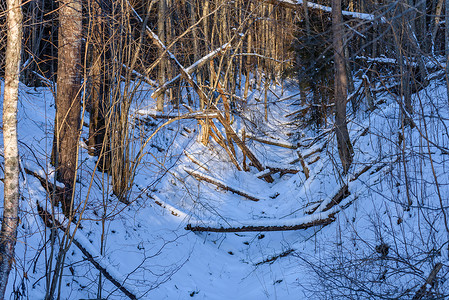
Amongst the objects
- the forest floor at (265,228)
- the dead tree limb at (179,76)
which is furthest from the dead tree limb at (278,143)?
the dead tree limb at (179,76)

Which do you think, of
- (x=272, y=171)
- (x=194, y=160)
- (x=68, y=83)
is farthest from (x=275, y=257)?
(x=272, y=171)

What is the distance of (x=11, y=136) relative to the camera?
13.7 ft

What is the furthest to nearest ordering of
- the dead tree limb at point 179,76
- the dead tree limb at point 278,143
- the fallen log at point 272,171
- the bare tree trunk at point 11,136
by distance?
the dead tree limb at point 278,143, the fallen log at point 272,171, the dead tree limb at point 179,76, the bare tree trunk at point 11,136

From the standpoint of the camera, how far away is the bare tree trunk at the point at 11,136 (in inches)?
161

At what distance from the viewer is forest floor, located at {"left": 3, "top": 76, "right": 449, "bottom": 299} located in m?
4.56

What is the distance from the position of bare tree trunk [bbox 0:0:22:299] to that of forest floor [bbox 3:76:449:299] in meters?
0.30

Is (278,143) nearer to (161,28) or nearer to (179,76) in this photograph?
(179,76)

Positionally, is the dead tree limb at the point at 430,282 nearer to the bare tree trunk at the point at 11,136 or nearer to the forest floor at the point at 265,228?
the forest floor at the point at 265,228

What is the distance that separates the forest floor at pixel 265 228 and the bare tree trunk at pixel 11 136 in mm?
302

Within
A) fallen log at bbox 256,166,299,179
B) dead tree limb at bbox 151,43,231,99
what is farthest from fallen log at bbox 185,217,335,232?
fallen log at bbox 256,166,299,179

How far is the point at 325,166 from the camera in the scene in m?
9.38

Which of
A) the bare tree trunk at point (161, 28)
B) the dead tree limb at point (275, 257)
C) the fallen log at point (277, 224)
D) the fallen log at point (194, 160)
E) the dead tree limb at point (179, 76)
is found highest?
the bare tree trunk at point (161, 28)

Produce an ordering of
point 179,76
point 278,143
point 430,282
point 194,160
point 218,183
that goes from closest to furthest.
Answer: point 430,282
point 179,76
point 218,183
point 194,160
point 278,143

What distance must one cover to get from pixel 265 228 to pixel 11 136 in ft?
15.2
